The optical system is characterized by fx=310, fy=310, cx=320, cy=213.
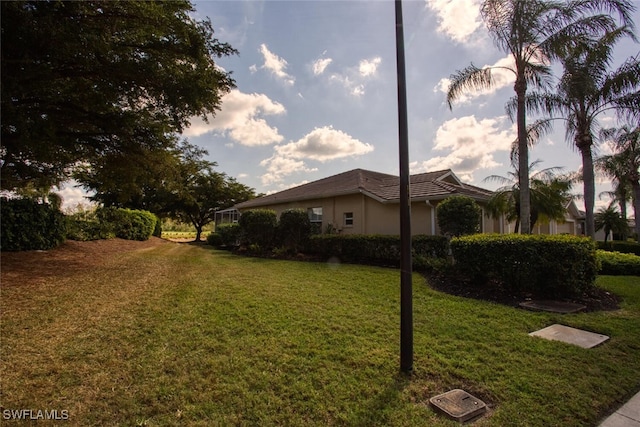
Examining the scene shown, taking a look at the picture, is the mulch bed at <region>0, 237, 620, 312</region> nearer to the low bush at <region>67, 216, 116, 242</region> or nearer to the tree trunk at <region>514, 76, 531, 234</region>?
the tree trunk at <region>514, 76, 531, 234</region>

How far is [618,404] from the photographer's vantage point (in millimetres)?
2984

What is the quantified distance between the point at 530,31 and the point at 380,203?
766 centimetres

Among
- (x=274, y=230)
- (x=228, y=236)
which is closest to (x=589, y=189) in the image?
(x=274, y=230)

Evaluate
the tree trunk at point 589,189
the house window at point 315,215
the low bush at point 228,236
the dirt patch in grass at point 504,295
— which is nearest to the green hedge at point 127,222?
the low bush at point 228,236

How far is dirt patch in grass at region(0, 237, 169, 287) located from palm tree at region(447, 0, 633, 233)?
12807 mm

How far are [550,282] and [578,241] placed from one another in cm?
112

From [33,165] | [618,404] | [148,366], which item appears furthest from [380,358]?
[33,165]

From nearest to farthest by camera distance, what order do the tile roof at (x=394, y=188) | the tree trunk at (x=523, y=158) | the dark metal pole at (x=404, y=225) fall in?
the dark metal pole at (x=404, y=225), the tree trunk at (x=523, y=158), the tile roof at (x=394, y=188)

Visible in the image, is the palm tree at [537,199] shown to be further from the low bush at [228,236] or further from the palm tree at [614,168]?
the low bush at [228,236]

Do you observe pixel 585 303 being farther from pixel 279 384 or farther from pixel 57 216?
pixel 57 216

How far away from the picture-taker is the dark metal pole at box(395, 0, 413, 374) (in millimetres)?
3441

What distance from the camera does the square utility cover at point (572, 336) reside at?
171 inches

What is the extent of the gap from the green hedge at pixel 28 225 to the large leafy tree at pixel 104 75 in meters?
1.86

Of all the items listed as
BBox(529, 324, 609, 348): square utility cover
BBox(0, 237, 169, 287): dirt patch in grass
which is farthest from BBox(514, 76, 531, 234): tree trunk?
BBox(0, 237, 169, 287): dirt patch in grass
